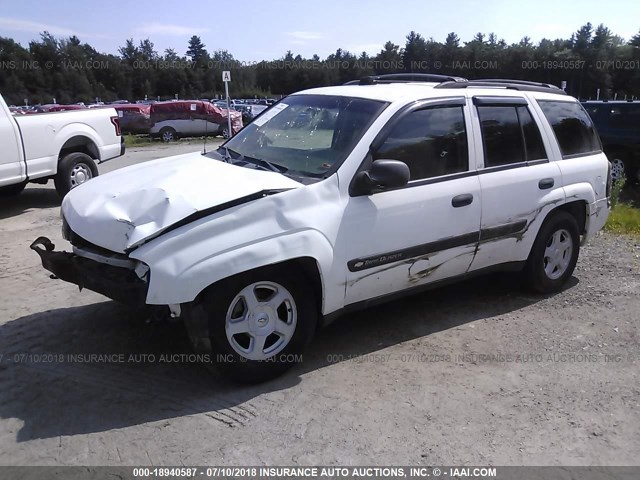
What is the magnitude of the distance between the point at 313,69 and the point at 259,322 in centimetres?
6764

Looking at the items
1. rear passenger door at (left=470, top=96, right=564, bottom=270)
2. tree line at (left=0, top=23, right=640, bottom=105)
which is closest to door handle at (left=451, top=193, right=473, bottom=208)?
rear passenger door at (left=470, top=96, right=564, bottom=270)

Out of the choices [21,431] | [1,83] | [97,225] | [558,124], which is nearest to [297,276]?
[97,225]

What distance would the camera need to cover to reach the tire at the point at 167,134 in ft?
86.2

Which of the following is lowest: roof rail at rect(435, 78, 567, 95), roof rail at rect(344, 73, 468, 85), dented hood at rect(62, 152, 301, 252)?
dented hood at rect(62, 152, 301, 252)

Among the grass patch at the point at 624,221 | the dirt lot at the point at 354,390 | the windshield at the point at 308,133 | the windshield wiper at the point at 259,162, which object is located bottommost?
the grass patch at the point at 624,221

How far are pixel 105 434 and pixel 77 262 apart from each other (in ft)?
3.87

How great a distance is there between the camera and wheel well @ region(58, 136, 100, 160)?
940cm

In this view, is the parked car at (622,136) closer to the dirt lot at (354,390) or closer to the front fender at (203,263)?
the dirt lot at (354,390)

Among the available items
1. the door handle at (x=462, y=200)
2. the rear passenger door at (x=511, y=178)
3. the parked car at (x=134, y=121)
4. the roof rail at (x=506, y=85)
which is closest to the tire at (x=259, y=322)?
the door handle at (x=462, y=200)

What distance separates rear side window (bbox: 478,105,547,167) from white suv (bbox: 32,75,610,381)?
1 cm

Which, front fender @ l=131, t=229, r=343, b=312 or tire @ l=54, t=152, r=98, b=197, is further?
tire @ l=54, t=152, r=98, b=197

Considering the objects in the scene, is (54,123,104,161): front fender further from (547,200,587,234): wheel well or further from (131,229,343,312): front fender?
(547,200,587,234): wheel well

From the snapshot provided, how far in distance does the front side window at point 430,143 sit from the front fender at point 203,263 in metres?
0.95

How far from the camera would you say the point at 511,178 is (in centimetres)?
464
